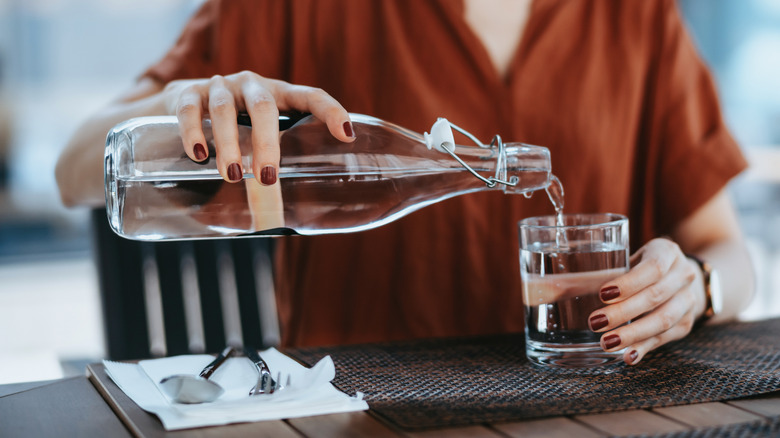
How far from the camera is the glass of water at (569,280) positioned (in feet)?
2.38

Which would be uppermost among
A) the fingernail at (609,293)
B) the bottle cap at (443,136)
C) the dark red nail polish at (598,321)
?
the bottle cap at (443,136)

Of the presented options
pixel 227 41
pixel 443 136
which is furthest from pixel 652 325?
pixel 227 41

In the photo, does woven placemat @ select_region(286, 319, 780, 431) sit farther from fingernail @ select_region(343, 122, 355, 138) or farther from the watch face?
fingernail @ select_region(343, 122, 355, 138)

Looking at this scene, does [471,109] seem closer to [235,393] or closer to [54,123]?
[235,393]

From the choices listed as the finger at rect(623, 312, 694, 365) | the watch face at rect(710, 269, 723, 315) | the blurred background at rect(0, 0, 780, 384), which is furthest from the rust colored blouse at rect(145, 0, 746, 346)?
the blurred background at rect(0, 0, 780, 384)

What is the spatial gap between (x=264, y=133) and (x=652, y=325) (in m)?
0.39

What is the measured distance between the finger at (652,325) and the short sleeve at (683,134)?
0.39 m

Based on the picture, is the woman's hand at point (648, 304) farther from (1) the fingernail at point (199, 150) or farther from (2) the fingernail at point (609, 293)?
(1) the fingernail at point (199, 150)

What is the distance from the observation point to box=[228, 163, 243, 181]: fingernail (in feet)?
2.12

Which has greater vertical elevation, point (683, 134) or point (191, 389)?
point (683, 134)

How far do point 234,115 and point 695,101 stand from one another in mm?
816

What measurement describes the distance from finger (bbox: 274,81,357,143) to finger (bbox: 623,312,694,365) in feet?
1.03

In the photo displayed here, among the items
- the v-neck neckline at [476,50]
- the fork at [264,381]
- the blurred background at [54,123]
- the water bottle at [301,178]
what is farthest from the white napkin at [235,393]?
the blurred background at [54,123]

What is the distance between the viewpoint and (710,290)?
0.90 metres
